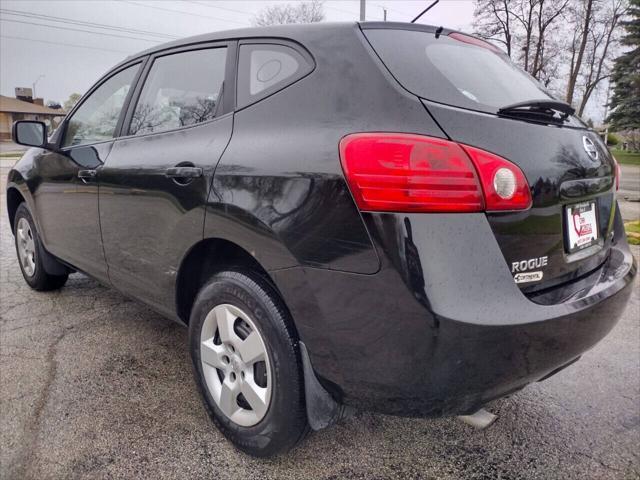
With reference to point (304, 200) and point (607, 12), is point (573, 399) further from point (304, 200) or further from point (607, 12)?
point (607, 12)

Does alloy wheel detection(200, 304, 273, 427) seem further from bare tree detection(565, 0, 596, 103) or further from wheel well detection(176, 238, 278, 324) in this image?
bare tree detection(565, 0, 596, 103)

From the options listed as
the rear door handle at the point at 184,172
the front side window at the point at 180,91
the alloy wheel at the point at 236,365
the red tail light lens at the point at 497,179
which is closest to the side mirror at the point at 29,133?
the front side window at the point at 180,91

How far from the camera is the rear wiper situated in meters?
1.64

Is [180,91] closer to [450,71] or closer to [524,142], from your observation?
[450,71]

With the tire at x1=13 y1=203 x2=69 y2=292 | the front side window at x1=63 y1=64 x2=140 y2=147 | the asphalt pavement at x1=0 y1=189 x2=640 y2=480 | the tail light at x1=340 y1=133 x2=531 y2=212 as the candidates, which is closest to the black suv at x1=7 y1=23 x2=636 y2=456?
the tail light at x1=340 y1=133 x2=531 y2=212

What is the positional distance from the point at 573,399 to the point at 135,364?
7.64 ft

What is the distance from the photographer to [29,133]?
3334 millimetres

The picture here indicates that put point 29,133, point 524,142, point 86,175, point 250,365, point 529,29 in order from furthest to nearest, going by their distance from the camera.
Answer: point 529,29
point 29,133
point 86,175
point 250,365
point 524,142

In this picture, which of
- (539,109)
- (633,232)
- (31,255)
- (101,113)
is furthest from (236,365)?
(633,232)

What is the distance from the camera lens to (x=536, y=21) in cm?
2541

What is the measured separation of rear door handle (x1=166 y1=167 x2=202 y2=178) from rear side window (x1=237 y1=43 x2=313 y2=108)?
318 millimetres

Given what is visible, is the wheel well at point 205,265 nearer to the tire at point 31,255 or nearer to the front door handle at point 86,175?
the front door handle at point 86,175

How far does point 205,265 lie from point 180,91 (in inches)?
35.8

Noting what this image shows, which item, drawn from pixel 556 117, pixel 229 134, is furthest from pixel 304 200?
pixel 556 117
